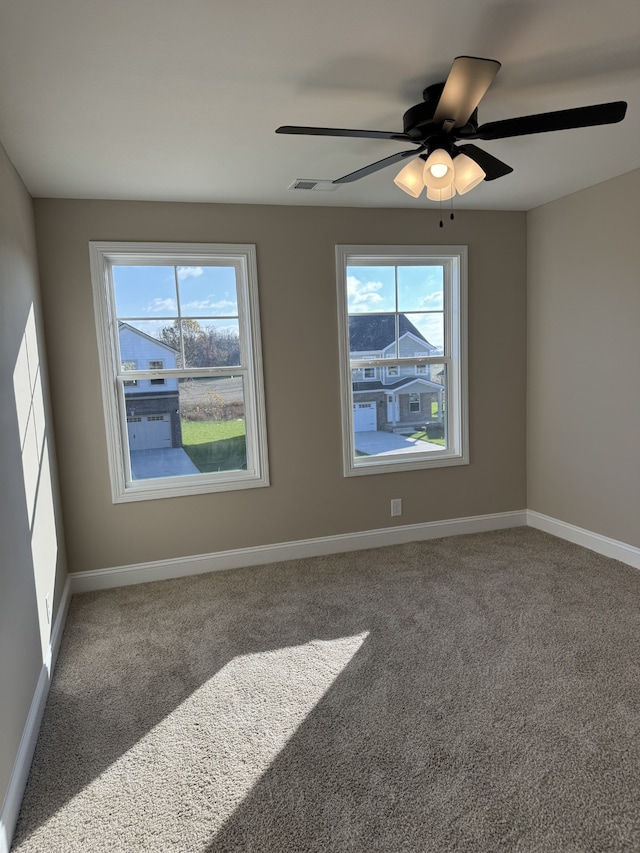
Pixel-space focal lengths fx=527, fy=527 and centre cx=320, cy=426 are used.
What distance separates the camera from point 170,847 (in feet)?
5.34

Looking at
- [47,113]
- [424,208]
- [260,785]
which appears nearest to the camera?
[260,785]

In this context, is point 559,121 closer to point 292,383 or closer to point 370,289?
point 370,289

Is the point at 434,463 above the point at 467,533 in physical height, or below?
above

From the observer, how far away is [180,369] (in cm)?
372

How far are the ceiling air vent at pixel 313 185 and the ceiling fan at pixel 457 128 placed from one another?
2.83ft

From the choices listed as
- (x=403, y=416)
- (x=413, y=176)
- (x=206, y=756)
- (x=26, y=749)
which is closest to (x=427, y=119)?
(x=413, y=176)

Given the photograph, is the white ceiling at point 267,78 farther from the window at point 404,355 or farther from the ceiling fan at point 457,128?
the window at point 404,355

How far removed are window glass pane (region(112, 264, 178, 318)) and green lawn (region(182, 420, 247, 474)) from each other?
2.67 feet

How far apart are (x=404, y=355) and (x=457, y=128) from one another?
7.35 ft

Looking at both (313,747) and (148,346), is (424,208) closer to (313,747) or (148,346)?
(148,346)

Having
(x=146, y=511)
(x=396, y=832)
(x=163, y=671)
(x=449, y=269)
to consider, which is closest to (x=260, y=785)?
(x=396, y=832)

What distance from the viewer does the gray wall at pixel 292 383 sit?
11.2ft

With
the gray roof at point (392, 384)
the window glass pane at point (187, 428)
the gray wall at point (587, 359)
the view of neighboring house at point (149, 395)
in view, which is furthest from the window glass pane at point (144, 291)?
the gray wall at point (587, 359)

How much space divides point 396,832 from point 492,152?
3.09 m
